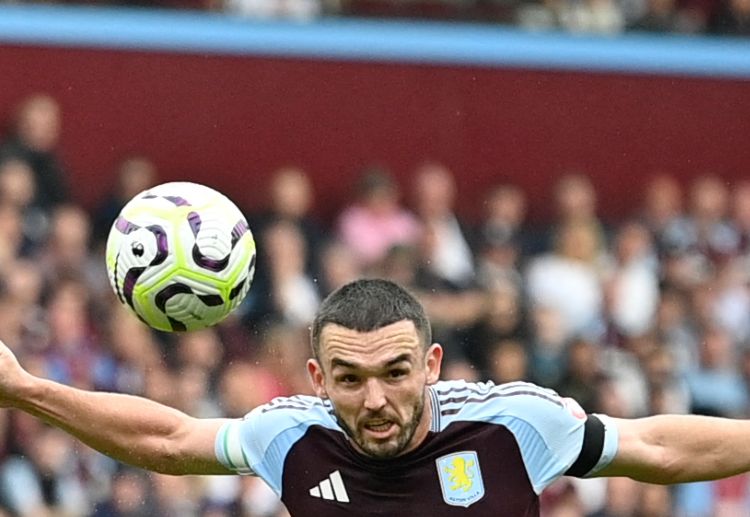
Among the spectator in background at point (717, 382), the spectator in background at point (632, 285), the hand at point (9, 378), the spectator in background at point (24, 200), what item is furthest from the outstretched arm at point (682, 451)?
the spectator in background at point (632, 285)

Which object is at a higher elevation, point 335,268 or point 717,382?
point 335,268

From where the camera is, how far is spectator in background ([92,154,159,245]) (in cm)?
1313

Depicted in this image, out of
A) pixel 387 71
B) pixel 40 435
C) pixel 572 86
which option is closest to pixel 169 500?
pixel 40 435

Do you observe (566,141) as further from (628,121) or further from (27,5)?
(27,5)

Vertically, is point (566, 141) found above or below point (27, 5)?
below

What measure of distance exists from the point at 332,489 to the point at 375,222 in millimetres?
8227

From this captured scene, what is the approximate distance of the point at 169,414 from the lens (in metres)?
6.19

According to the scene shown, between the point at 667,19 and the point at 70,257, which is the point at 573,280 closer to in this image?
the point at 667,19

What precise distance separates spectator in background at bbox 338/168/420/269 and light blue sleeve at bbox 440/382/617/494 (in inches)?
306

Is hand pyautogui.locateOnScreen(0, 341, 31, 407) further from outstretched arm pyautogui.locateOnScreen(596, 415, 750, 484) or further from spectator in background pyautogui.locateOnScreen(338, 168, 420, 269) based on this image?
spectator in background pyautogui.locateOnScreen(338, 168, 420, 269)

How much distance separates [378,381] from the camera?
5723 mm

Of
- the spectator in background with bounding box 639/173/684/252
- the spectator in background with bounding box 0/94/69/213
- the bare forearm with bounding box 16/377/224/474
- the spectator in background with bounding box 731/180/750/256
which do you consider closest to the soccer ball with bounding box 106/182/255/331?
the bare forearm with bounding box 16/377/224/474

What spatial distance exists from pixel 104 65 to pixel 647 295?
15.7 ft

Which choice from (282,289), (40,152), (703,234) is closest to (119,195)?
(40,152)
